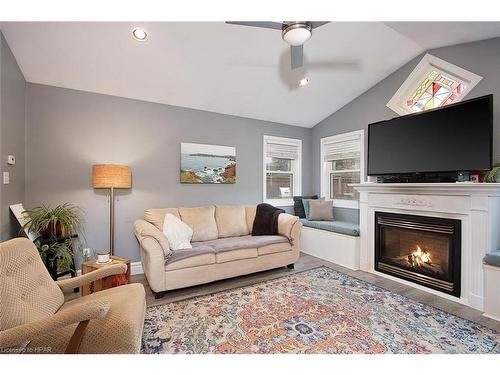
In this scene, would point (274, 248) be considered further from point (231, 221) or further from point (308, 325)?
point (308, 325)

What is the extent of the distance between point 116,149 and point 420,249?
411 centimetres

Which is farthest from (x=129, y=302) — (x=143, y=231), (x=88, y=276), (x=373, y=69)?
(x=373, y=69)

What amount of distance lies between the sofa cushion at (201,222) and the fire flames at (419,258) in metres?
2.55

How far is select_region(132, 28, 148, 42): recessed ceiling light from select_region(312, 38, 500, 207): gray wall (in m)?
3.30

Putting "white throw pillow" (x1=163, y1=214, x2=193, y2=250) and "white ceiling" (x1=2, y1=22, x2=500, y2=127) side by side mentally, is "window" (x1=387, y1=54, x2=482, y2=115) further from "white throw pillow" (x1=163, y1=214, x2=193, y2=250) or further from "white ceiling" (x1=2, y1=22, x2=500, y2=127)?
"white throw pillow" (x1=163, y1=214, x2=193, y2=250)

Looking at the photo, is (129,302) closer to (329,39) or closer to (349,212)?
(329,39)

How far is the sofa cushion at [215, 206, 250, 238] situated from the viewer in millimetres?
3551

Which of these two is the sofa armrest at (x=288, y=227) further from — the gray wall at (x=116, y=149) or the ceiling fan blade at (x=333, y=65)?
the ceiling fan blade at (x=333, y=65)

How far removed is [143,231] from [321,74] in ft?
10.3

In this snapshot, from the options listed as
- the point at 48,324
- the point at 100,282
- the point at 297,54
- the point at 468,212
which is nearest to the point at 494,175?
the point at 468,212

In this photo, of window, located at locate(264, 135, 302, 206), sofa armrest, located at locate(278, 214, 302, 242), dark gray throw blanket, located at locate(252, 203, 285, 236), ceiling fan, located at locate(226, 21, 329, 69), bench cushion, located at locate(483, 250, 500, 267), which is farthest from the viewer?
window, located at locate(264, 135, 302, 206)

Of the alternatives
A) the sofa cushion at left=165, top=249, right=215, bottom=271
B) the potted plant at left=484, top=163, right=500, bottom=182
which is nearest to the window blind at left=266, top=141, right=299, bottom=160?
the sofa cushion at left=165, top=249, right=215, bottom=271

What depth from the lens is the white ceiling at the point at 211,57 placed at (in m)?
2.45

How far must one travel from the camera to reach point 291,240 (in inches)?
135
